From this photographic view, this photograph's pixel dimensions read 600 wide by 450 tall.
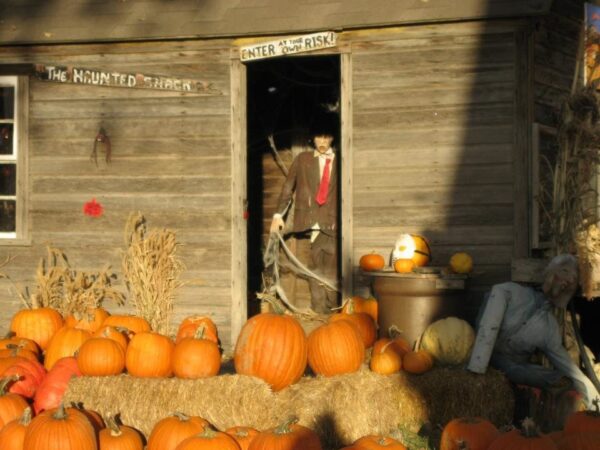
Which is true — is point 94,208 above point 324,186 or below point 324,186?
below

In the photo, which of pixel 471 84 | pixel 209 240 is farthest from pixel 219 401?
pixel 471 84

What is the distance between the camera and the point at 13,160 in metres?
10.6

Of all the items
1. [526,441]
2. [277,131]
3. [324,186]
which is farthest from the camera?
[277,131]

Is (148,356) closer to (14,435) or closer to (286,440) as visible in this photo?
(14,435)

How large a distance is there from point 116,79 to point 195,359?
13.7ft

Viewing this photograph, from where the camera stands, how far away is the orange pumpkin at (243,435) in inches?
238

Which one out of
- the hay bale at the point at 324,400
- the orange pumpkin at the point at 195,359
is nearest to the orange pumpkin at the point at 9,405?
the hay bale at the point at 324,400

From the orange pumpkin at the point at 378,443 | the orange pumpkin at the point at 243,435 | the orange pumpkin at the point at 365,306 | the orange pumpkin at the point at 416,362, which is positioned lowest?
the orange pumpkin at the point at 243,435

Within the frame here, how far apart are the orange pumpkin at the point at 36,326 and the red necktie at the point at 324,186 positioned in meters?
3.78

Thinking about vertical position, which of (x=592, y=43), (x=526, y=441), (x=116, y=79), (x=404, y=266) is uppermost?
(x=592, y=43)

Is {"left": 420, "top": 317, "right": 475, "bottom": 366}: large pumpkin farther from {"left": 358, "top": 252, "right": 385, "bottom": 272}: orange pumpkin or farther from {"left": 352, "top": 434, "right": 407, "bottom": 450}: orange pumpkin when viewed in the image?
{"left": 352, "top": 434, "right": 407, "bottom": 450}: orange pumpkin

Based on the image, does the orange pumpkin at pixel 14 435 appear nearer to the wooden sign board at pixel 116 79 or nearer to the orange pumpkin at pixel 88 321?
the orange pumpkin at pixel 88 321

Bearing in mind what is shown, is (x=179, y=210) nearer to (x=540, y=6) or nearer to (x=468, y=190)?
(x=468, y=190)

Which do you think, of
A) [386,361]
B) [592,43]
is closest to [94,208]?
[386,361]
